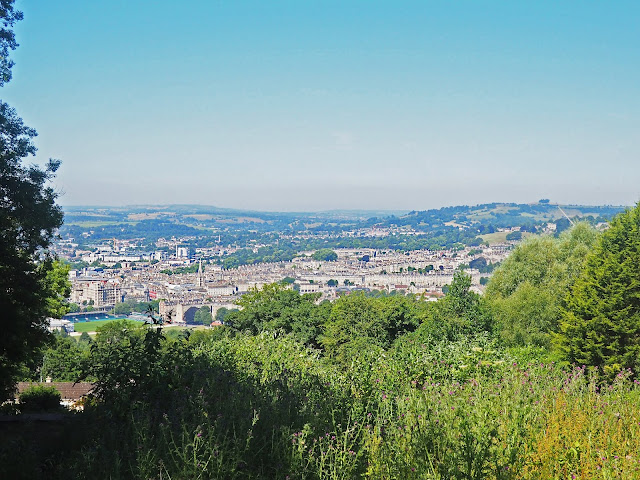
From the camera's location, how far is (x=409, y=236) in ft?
525

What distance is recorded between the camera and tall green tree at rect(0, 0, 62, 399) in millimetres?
8062

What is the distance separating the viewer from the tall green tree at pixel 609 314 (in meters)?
12.9

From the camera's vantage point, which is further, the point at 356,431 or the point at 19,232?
the point at 19,232

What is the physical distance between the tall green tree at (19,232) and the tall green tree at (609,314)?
1177 centimetres

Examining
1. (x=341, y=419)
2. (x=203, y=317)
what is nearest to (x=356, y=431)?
(x=341, y=419)

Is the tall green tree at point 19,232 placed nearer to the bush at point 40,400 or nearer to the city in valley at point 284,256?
the bush at point 40,400

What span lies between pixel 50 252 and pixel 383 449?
8096 millimetres

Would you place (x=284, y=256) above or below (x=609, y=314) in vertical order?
below

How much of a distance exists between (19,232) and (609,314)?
12658 mm

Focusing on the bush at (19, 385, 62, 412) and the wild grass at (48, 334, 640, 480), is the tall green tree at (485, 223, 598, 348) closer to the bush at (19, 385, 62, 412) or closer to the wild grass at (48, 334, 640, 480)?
the bush at (19, 385, 62, 412)

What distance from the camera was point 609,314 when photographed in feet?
43.3

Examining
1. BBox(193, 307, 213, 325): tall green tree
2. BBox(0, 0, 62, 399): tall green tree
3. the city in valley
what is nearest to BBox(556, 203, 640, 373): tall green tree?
BBox(0, 0, 62, 399): tall green tree

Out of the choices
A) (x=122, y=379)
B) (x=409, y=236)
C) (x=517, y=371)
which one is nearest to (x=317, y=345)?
(x=517, y=371)

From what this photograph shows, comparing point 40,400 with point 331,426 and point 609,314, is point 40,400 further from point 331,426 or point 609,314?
point 609,314
